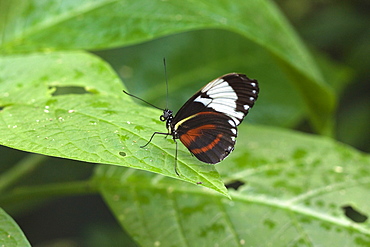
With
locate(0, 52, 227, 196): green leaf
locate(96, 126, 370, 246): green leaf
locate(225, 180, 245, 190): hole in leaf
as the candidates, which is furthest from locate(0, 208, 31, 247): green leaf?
locate(225, 180, 245, 190): hole in leaf

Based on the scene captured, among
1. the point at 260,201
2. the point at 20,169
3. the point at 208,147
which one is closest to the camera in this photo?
the point at 208,147

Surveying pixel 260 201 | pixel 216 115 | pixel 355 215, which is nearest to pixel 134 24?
pixel 216 115

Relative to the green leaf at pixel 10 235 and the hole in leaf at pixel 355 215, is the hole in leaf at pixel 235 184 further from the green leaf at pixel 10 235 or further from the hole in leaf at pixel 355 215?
the green leaf at pixel 10 235

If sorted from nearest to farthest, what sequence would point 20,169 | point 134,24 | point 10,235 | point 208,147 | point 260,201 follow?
1. point 10,235
2. point 208,147
3. point 260,201
4. point 134,24
5. point 20,169

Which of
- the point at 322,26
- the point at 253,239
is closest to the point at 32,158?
the point at 253,239

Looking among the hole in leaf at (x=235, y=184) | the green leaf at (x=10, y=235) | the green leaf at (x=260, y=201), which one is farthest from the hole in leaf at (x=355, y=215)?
the green leaf at (x=10, y=235)

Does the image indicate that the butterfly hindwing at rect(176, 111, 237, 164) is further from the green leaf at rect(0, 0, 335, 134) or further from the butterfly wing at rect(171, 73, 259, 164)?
the green leaf at rect(0, 0, 335, 134)

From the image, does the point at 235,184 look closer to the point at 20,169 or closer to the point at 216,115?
the point at 216,115

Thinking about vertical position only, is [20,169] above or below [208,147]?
below
